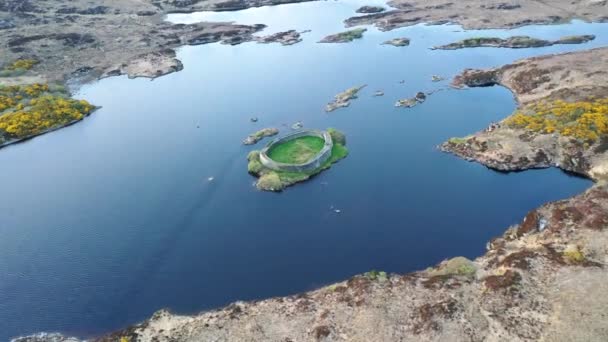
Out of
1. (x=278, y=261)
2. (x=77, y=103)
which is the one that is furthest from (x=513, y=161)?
(x=77, y=103)

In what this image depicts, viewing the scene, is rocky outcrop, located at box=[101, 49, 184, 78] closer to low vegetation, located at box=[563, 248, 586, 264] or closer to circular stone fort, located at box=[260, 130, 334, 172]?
circular stone fort, located at box=[260, 130, 334, 172]

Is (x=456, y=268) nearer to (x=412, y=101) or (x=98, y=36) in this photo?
(x=412, y=101)

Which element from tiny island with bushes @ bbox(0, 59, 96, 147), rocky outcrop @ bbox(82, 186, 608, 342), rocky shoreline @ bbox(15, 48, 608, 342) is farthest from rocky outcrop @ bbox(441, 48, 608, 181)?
tiny island with bushes @ bbox(0, 59, 96, 147)

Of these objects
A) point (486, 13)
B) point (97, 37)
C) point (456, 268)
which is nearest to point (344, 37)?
point (486, 13)

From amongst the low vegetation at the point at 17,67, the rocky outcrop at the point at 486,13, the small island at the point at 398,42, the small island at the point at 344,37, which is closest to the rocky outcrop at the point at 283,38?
the small island at the point at 344,37

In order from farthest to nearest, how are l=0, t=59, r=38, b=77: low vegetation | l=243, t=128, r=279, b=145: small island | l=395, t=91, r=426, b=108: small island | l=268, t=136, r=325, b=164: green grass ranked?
l=0, t=59, r=38, b=77: low vegetation < l=395, t=91, r=426, b=108: small island < l=243, t=128, r=279, b=145: small island < l=268, t=136, r=325, b=164: green grass

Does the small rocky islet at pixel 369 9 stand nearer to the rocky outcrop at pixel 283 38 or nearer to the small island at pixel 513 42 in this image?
the rocky outcrop at pixel 283 38
